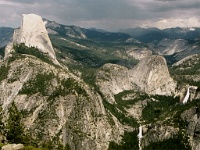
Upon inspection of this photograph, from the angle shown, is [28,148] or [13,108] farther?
[13,108]

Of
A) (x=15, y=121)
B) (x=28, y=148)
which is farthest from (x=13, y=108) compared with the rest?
(x=28, y=148)

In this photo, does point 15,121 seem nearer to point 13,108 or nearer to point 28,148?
point 13,108

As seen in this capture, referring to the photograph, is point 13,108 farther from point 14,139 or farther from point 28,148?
point 28,148

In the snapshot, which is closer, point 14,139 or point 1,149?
point 1,149

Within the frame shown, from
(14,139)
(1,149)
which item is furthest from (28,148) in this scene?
(14,139)

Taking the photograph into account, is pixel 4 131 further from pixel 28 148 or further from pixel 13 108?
pixel 28 148

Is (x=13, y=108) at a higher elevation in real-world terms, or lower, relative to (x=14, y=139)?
higher

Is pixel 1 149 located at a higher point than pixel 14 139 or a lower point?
higher
